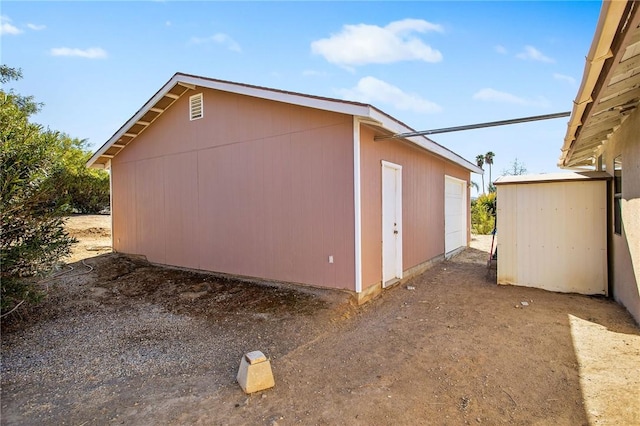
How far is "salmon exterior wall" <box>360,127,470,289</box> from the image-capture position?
5.53 m

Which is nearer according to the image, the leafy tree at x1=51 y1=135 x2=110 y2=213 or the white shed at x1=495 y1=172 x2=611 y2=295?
the white shed at x1=495 y1=172 x2=611 y2=295

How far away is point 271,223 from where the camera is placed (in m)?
6.29

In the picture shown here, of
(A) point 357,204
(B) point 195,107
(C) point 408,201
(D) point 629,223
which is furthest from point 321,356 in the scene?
(B) point 195,107


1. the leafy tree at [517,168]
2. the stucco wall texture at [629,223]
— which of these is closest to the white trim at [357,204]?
the stucco wall texture at [629,223]

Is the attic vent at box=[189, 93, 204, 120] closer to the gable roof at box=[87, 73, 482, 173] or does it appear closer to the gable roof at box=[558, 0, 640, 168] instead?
the gable roof at box=[87, 73, 482, 173]

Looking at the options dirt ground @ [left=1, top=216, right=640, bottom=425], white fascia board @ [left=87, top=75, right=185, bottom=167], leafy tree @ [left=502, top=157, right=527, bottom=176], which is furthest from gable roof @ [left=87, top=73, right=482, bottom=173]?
leafy tree @ [left=502, top=157, right=527, bottom=176]

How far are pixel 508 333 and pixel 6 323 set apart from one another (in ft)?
21.5

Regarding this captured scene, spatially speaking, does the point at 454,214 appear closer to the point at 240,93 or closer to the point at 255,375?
the point at 240,93

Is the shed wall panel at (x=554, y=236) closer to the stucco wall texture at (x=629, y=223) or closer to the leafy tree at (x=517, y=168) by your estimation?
the stucco wall texture at (x=629, y=223)

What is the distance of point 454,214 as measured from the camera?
33.5 ft

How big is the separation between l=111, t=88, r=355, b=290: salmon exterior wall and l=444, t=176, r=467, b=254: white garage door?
496 cm

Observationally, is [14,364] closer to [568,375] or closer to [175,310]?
[175,310]

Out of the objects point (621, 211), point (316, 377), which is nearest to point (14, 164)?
point (316, 377)

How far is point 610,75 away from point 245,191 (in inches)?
218
